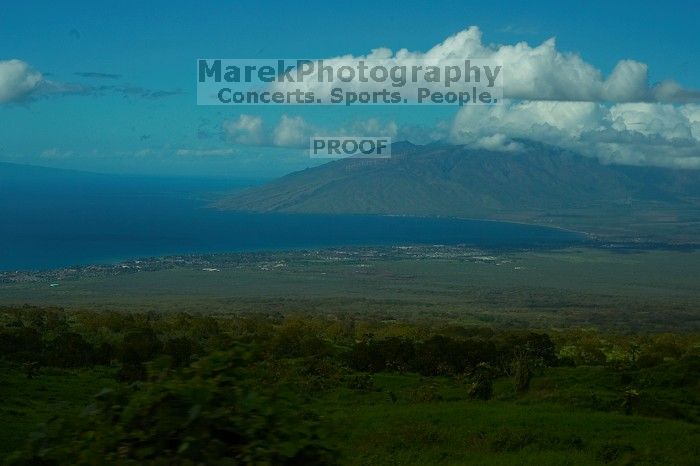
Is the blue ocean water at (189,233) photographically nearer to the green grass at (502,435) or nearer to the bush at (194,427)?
the green grass at (502,435)

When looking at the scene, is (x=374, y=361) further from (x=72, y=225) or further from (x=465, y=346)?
(x=72, y=225)

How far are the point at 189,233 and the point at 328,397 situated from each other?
115 m

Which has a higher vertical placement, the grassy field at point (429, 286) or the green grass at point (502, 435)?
the green grass at point (502, 435)

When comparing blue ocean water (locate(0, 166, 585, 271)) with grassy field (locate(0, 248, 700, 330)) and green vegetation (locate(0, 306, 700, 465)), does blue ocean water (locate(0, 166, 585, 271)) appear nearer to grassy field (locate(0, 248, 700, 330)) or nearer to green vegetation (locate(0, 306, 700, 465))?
grassy field (locate(0, 248, 700, 330))

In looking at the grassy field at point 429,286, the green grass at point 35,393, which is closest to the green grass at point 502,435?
A: the green grass at point 35,393

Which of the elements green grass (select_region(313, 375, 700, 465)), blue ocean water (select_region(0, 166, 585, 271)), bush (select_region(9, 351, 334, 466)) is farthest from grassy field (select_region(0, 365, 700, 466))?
blue ocean water (select_region(0, 166, 585, 271))

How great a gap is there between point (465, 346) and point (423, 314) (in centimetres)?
2820

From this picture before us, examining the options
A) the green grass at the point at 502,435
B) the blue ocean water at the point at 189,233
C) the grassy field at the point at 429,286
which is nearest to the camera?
the green grass at the point at 502,435

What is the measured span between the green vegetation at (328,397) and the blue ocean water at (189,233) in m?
64.2

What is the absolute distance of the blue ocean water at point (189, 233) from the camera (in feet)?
318

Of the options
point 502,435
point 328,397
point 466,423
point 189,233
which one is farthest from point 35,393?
point 189,233

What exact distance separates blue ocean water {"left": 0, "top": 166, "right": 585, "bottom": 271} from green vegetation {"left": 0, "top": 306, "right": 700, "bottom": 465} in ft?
211

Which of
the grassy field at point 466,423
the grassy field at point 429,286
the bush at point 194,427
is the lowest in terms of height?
the grassy field at point 429,286

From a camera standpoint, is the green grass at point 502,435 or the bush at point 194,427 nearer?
the bush at point 194,427
